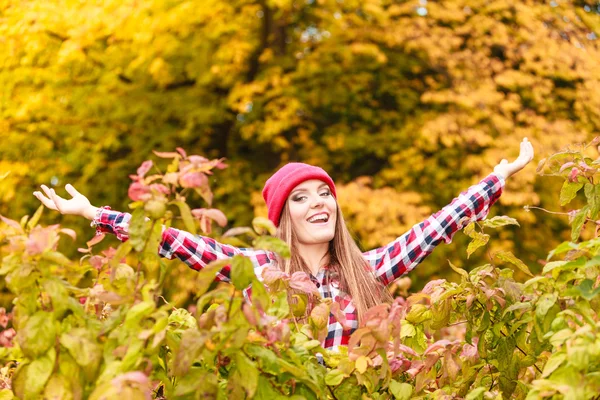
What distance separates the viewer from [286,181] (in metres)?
2.62

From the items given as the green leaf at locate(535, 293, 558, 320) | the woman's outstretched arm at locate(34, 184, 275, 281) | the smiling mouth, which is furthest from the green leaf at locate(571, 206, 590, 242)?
the smiling mouth

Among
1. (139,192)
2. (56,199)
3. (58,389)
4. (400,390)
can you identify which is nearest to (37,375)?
(58,389)

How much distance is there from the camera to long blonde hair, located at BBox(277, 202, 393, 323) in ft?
8.05

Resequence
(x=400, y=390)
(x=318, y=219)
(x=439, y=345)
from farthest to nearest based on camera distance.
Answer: (x=318, y=219)
(x=439, y=345)
(x=400, y=390)

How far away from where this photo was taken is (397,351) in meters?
1.44

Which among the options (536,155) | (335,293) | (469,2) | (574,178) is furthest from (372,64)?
(574,178)

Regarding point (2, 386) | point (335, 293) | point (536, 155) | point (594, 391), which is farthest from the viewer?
point (536, 155)

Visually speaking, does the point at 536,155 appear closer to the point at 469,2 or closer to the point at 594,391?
the point at 469,2

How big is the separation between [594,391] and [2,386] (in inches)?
56.5

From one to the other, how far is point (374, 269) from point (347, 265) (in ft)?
0.52

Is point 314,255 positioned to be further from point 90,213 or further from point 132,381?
point 132,381

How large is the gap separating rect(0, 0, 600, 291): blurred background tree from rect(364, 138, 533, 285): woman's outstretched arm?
3.72 m

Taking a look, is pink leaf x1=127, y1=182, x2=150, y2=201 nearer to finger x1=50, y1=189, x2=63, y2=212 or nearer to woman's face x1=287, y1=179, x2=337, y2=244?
finger x1=50, y1=189, x2=63, y2=212

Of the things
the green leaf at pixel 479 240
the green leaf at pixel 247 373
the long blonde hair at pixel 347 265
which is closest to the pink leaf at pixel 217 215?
the green leaf at pixel 247 373
